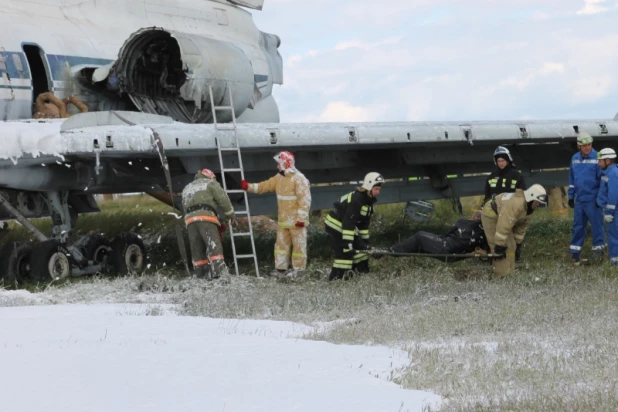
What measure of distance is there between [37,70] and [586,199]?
8.13m

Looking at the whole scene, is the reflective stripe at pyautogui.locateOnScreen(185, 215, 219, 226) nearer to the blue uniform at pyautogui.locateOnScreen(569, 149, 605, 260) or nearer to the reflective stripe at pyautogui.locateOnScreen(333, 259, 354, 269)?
the reflective stripe at pyautogui.locateOnScreen(333, 259, 354, 269)

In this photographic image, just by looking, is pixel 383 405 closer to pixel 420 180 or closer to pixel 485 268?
pixel 485 268

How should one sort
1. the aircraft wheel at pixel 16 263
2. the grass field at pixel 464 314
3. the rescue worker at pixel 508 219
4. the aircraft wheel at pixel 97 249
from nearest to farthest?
the grass field at pixel 464 314, the rescue worker at pixel 508 219, the aircraft wheel at pixel 16 263, the aircraft wheel at pixel 97 249

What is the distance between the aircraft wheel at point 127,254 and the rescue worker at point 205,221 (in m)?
1.43

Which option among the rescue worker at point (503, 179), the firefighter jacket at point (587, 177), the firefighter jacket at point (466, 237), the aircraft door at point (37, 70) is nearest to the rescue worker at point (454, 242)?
the firefighter jacket at point (466, 237)

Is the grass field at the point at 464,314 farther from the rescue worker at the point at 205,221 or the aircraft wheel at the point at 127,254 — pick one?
the rescue worker at the point at 205,221

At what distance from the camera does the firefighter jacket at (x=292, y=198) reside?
13125 millimetres

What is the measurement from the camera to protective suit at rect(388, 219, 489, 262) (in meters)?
12.7

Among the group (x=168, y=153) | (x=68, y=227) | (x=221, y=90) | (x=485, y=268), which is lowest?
(x=485, y=268)

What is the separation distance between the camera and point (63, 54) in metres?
14.2

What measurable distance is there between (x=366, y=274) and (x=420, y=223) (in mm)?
7817

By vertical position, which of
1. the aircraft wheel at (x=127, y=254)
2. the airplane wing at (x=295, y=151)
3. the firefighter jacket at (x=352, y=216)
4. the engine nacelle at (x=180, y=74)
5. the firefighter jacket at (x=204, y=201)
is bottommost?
the aircraft wheel at (x=127, y=254)

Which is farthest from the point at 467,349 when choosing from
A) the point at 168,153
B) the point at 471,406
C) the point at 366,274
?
the point at 168,153

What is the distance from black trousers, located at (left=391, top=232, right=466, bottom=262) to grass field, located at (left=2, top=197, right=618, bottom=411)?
0.30 meters
